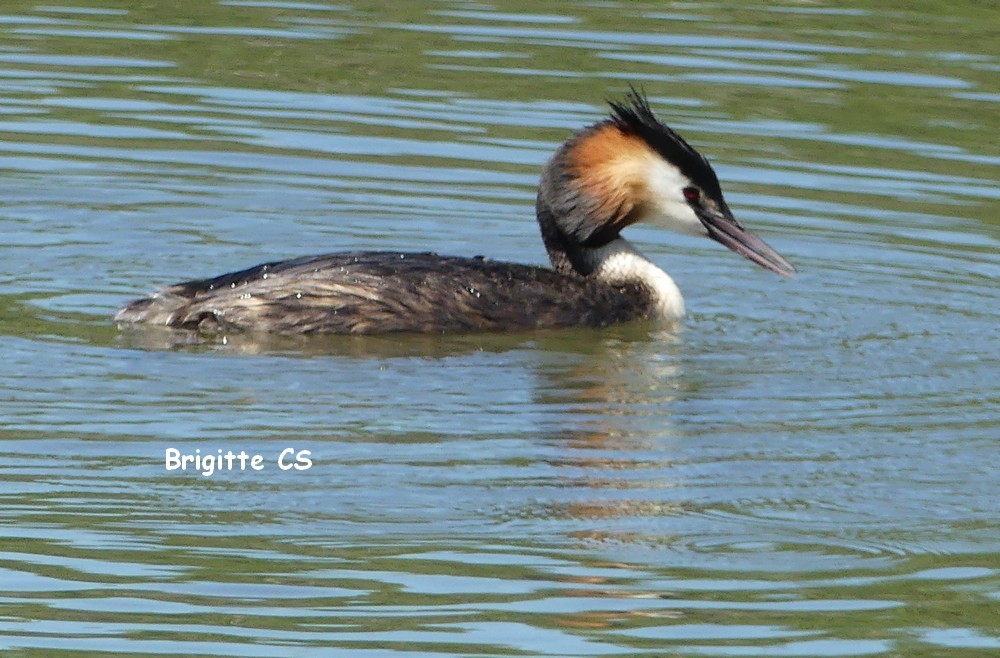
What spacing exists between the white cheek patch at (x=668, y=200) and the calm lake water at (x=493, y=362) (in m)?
0.39

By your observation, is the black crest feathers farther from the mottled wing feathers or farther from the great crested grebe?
the mottled wing feathers

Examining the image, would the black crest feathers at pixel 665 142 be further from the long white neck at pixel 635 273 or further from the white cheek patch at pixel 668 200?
the long white neck at pixel 635 273

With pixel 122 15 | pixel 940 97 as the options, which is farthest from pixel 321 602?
pixel 122 15

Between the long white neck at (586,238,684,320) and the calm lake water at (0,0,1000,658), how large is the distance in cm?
17

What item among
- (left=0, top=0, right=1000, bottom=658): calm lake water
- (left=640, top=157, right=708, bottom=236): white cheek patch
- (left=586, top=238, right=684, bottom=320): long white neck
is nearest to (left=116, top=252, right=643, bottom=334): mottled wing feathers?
(left=0, top=0, right=1000, bottom=658): calm lake water

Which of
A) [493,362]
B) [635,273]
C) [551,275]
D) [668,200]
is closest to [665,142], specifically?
[668,200]

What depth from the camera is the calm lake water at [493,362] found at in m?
6.70

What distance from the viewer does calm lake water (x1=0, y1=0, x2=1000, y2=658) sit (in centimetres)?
670

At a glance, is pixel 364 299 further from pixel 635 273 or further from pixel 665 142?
pixel 665 142

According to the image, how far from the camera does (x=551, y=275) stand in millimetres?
10539

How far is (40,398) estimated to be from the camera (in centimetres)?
870

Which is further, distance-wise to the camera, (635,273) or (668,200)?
(668,200)

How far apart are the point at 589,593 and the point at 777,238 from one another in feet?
18.1

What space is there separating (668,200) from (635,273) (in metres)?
0.41
